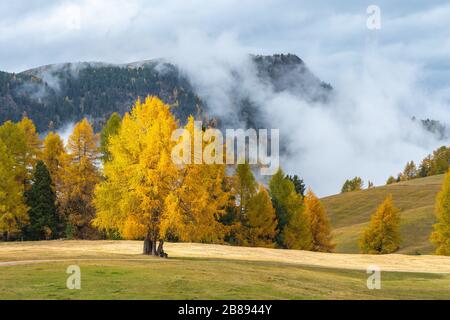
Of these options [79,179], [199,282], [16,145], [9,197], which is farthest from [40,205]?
[199,282]

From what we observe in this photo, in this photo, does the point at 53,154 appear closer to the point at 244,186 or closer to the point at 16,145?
the point at 16,145

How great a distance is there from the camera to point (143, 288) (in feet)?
76.2

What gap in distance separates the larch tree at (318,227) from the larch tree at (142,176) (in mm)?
43291

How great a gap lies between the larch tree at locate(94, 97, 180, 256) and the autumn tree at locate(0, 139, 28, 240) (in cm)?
2219

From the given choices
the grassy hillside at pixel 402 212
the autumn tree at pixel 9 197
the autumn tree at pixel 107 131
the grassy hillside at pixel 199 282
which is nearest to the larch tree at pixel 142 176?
the grassy hillside at pixel 199 282

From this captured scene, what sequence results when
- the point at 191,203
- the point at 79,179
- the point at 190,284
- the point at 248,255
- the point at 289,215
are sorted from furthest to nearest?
the point at 289,215, the point at 79,179, the point at 248,255, the point at 191,203, the point at 190,284

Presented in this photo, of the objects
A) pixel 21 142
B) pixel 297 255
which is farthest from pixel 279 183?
pixel 21 142

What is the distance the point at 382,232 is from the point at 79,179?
38.5 meters

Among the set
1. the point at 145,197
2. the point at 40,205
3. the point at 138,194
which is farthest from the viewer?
the point at 40,205

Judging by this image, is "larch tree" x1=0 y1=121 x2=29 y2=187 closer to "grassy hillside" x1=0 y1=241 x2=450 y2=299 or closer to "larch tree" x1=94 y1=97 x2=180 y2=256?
"grassy hillside" x1=0 y1=241 x2=450 y2=299

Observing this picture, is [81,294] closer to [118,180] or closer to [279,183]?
[118,180]

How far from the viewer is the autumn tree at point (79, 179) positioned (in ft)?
215

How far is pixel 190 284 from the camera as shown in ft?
81.2

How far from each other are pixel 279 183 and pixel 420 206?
5456 centimetres
